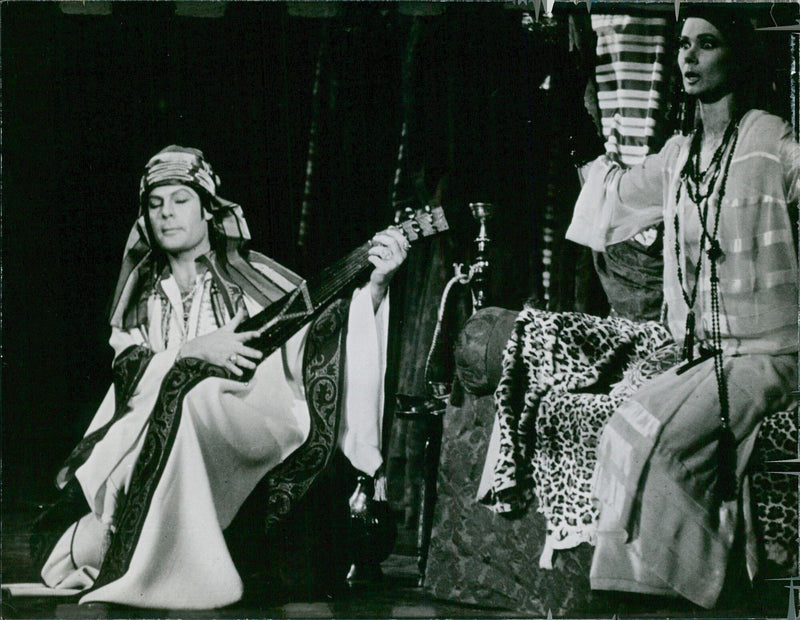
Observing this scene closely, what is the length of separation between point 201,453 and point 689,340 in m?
1.96

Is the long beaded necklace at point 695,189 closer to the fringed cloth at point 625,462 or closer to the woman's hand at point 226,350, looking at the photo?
the fringed cloth at point 625,462

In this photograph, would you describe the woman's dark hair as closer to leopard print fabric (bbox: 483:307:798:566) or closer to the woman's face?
the woman's face

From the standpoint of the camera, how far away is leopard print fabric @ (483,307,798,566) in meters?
3.65

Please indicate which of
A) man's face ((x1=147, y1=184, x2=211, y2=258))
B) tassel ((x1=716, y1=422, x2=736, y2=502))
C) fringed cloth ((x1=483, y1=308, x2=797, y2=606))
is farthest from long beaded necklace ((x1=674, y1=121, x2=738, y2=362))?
man's face ((x1=147, y1=184, x2=211, y2=258))

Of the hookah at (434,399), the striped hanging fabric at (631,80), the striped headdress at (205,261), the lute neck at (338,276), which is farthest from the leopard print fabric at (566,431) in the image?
the striped headdress at (205,261)

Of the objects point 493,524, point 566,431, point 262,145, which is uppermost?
point 262,145

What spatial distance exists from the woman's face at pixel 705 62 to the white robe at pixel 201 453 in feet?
5.05

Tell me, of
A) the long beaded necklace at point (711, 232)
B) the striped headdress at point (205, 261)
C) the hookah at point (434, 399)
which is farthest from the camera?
the striped headdress at point (205, 261)

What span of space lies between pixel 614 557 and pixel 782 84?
202 centimetres

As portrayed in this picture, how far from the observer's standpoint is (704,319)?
388 centimetres

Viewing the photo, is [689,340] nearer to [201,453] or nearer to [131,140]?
[201,453]

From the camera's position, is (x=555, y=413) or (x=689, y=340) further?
(x=689, y=340)

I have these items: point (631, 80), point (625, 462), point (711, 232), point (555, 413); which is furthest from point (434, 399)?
point (631, 80)

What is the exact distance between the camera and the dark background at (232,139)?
410 cm
